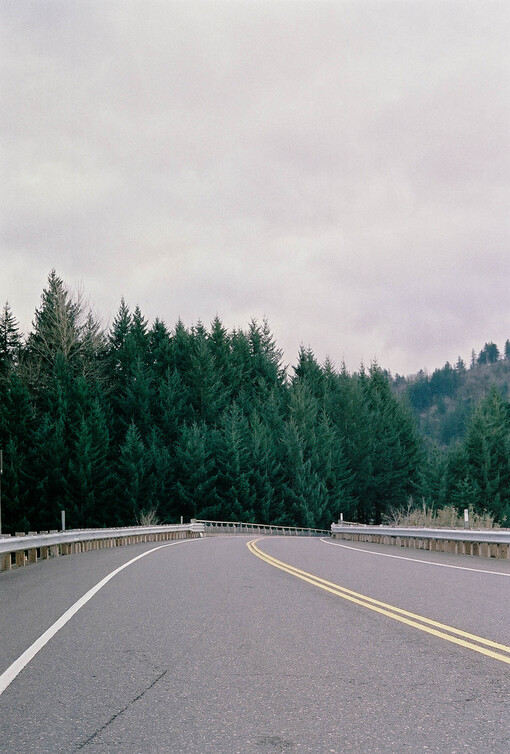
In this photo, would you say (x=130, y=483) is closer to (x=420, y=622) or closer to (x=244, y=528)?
(x=244, y=528)

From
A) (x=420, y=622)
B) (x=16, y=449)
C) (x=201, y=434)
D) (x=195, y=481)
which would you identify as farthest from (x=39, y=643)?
(x=201, y=434)

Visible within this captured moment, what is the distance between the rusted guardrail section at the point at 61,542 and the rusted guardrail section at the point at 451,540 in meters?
9.80

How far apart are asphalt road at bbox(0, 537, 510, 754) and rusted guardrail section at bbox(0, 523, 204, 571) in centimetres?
530

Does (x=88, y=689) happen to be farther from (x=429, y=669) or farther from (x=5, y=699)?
(x=429, y=669)

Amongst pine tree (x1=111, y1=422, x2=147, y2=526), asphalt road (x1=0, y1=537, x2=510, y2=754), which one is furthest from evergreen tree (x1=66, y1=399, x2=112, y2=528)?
asphalt road (x1=0, y1=537, x2=510, y2=754)

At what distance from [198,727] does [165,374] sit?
276 ft

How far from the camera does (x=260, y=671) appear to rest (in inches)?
238

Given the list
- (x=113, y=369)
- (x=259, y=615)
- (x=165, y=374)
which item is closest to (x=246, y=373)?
(x=165, y=374)

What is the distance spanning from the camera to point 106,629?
8172 millimetres

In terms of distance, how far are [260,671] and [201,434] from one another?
7531 cm

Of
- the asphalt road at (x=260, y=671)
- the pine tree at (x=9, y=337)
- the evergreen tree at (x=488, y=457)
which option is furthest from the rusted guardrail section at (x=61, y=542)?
the evergreen tree at (x=488, y=457)

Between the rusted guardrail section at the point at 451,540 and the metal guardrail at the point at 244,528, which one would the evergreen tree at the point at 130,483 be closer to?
the metal guardrail at the point at 244,528

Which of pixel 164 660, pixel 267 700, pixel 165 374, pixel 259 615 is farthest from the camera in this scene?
pixel 165 374

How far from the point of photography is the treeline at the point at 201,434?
65.8 m
